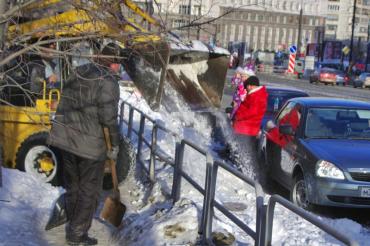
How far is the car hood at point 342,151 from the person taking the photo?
781 centimetres

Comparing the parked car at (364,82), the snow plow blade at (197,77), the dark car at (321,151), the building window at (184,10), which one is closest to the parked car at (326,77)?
the parked car at (364,82)

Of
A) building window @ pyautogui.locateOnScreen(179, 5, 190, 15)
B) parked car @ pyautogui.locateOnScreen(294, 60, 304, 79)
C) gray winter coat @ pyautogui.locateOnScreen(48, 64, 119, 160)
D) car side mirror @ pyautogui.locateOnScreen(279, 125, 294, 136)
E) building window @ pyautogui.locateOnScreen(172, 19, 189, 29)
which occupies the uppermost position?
building window @ pyautogui.locateOnScreen(179, 5, 190, 15)

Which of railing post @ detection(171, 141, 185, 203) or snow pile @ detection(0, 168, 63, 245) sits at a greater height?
railing post @ detection(171, 141, 185, 203)

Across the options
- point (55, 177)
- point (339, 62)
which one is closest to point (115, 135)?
point (55, 177)

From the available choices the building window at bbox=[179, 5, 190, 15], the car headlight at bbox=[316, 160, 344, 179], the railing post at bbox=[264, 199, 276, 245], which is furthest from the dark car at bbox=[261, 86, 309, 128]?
the railing post at bbox=[264, 199, 276, 245]

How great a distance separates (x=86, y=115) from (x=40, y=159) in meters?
2.83

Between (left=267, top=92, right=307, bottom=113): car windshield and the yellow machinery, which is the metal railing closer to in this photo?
the yellow machinery

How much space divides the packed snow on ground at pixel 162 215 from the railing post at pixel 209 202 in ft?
0.37

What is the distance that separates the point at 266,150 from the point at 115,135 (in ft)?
15.0

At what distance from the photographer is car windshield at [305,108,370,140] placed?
888 cm

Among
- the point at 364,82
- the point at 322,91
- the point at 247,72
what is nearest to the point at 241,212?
the point at 247,72

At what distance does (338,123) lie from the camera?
359 inches

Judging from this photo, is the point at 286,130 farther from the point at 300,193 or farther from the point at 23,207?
the point at 23,207

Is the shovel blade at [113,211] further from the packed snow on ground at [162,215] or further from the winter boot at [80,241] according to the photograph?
the winter boot at [80,241]
